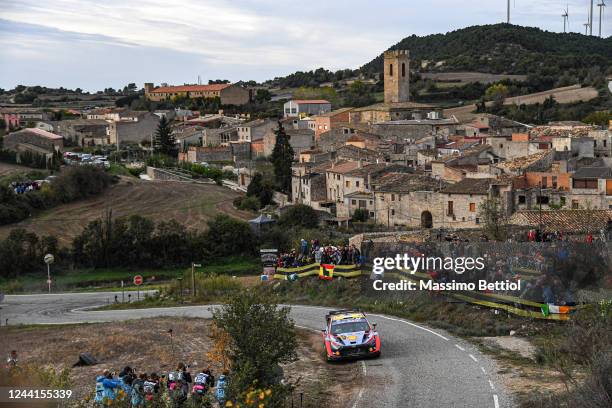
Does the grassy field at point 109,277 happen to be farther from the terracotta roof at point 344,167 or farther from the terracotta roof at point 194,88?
the terracotta roof at point 194,88

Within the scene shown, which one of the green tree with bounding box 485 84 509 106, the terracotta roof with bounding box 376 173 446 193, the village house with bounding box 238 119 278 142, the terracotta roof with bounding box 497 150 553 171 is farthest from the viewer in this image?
the green tree with bounding box 485 84 509 106

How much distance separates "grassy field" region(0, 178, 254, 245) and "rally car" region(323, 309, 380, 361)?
34896 millimetres

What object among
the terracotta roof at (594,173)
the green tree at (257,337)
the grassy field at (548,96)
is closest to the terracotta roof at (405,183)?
the terracotta roof at (594,173)

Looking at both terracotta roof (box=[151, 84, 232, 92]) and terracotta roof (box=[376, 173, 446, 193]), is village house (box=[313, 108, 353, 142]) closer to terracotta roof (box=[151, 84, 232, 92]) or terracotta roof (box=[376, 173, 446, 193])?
terracotta roof (box=[376, 173, 446, 193])

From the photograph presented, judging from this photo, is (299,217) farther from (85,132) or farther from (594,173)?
(85,132)

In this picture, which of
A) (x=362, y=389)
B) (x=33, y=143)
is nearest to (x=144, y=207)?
(x=33, y=143)

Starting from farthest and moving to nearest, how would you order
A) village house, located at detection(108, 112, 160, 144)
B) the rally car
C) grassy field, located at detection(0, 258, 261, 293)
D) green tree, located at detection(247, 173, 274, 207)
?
village house, located at detection(108, 112, 160, 144) → green tree, located at detection(247, 173, 274, 207) → grassy field, located at detection(0, 258, 261, 293) → the rally car

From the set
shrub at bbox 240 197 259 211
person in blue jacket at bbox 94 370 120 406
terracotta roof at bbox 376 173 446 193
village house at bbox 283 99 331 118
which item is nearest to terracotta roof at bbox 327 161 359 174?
terracotta roof at bbox 376 173 446 193

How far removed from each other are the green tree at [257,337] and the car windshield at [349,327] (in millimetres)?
2733

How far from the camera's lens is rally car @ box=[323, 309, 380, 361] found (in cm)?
1744

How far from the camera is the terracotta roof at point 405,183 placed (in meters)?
47.8

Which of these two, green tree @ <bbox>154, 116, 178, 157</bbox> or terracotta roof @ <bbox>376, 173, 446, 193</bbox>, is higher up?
green tree @ <bbox>154, 116, 178, 157</bbox>

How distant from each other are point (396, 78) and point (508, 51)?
6272 cm

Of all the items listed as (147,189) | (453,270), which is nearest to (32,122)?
(147,189)
